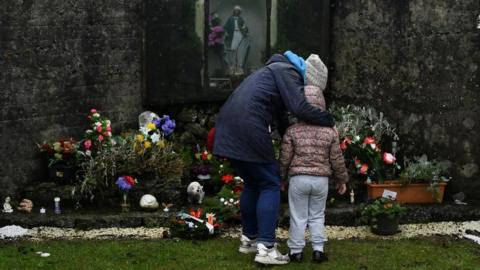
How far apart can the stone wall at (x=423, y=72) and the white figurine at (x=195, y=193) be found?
2335 mm

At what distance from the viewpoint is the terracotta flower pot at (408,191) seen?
7.86 m

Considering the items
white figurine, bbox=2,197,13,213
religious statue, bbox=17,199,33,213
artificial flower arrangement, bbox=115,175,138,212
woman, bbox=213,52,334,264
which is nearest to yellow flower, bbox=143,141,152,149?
artificial flower arrangement, bbox=115,175,138,212

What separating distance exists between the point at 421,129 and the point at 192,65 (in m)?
2.66

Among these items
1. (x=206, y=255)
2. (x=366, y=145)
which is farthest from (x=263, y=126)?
(x=366, y=145)

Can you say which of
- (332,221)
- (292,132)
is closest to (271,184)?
(292,132)

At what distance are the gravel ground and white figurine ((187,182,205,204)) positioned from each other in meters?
0.65

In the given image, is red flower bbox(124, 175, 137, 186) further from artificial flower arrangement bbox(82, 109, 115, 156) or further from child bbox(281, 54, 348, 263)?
child bbox(281, 54, 348, 263)

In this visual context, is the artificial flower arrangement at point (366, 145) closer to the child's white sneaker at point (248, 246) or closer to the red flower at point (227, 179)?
the red flower at point (227, 179)

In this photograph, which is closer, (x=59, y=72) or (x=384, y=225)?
(x=384, y=225)

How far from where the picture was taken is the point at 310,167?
236 inches

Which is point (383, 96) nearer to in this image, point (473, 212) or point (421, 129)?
point (421, 129)

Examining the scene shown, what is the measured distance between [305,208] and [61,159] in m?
2.98

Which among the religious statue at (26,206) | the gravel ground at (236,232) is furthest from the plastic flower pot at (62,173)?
the gravel ground at (236,232)

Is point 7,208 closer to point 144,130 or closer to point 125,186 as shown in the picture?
point 125,186
